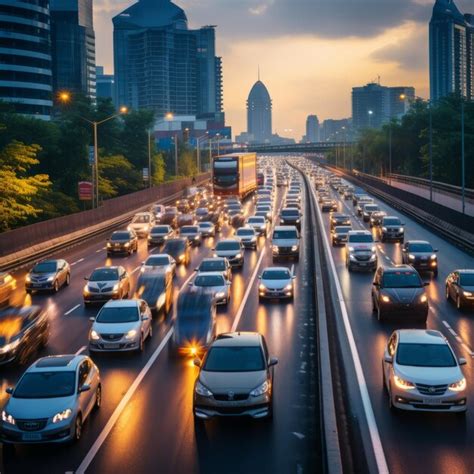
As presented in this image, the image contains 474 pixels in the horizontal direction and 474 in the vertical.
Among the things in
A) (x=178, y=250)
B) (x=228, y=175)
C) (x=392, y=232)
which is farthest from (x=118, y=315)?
(x=228, y=175)

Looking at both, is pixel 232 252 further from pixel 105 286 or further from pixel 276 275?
pixel 105 286

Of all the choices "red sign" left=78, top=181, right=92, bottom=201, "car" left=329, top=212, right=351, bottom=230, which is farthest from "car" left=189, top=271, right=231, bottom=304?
"red sign" left=78, top=181, right=92, bottom=201

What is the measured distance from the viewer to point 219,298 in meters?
29.6

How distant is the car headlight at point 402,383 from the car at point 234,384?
2.52 metres

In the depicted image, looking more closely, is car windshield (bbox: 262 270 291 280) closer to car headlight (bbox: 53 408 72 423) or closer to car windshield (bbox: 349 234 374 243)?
car windshield (bbox: 349 234 374 243)

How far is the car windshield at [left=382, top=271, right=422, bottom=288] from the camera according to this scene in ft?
87.3

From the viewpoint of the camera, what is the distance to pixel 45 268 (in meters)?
35.2

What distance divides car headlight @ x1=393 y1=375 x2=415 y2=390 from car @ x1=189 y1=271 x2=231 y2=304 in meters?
13.7

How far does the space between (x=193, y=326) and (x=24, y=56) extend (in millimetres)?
127096

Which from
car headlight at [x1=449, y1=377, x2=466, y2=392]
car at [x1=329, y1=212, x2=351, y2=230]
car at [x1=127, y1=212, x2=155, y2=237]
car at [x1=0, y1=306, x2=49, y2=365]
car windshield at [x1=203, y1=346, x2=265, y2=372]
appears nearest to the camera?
car headlight at [x1=449, y1=377, x2=466, y2=392]

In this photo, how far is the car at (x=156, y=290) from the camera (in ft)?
92.6

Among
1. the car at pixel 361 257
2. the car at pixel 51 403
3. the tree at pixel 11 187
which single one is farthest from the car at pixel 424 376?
the tree at pixel 11 187

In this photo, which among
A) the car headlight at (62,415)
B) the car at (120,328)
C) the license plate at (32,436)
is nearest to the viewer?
the license plate at (32,436)

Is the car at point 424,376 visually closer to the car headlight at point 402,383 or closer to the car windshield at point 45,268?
the car headlight at point 402,383
